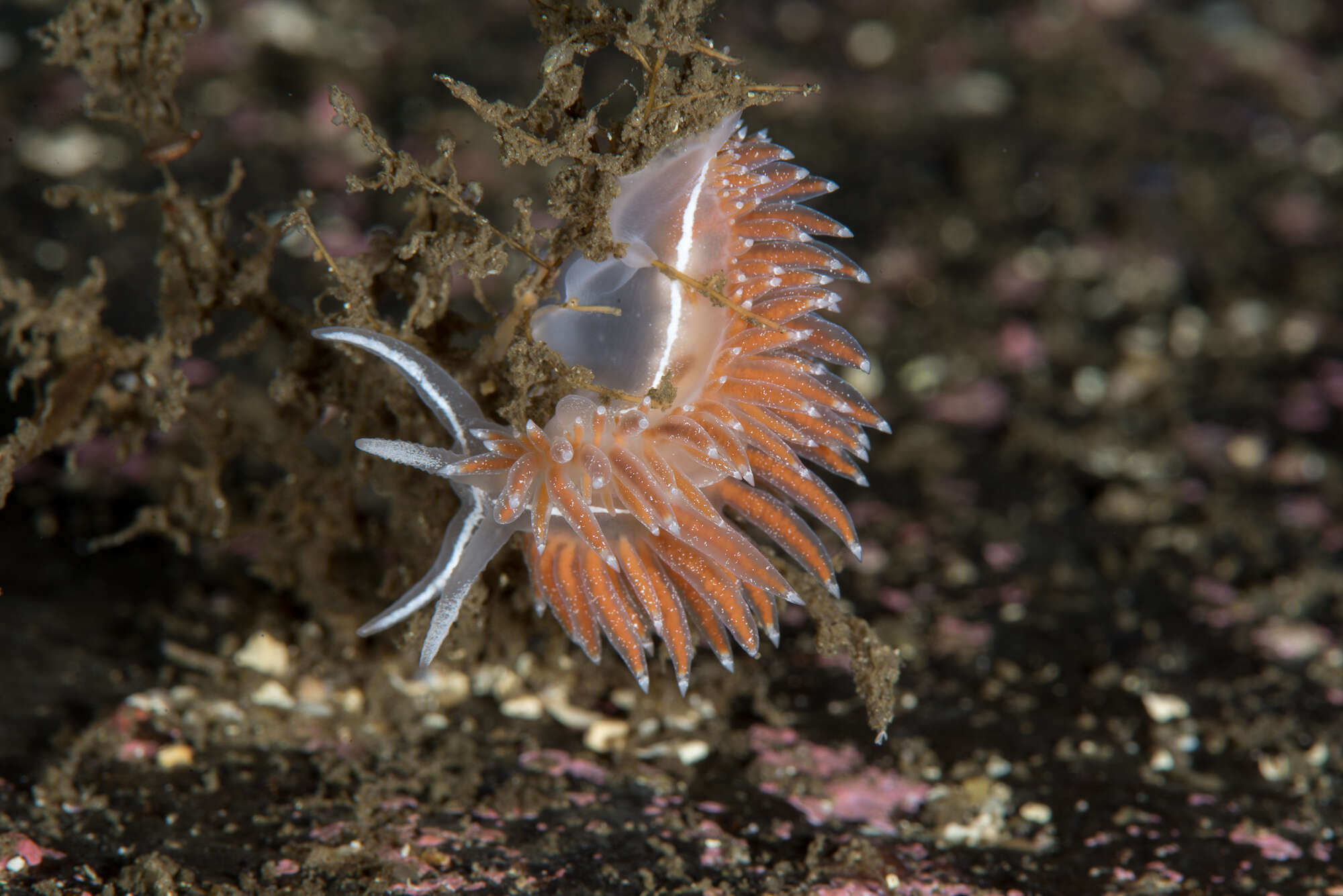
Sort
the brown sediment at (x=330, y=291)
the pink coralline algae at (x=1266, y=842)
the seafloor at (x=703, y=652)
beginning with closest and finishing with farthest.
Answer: the brown sediment at (x=330, y=291), the seafloor at (x=703, y=652), the pink coralline algae at (x=1266, y=842)

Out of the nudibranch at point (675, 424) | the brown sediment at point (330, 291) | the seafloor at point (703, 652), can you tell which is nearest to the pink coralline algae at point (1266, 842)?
the seafloor at point (703, 652)

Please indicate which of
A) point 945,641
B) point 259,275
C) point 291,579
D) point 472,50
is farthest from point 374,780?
point 472,50

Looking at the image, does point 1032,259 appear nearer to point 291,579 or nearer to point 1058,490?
point 1058,490

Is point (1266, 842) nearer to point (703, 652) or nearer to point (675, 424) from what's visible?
point (703, 652)

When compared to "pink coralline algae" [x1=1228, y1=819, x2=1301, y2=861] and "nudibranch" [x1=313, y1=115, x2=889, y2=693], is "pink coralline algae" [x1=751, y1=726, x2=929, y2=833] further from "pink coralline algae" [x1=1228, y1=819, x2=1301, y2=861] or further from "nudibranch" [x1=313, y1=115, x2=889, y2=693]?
"pink coralline algae" [x1=1228, y1=819, x2=1301, y2=861]

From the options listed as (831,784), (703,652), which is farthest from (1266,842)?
(703,652)

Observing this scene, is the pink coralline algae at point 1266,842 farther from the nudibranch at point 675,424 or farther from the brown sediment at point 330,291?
the brown sediment at point 330,291
